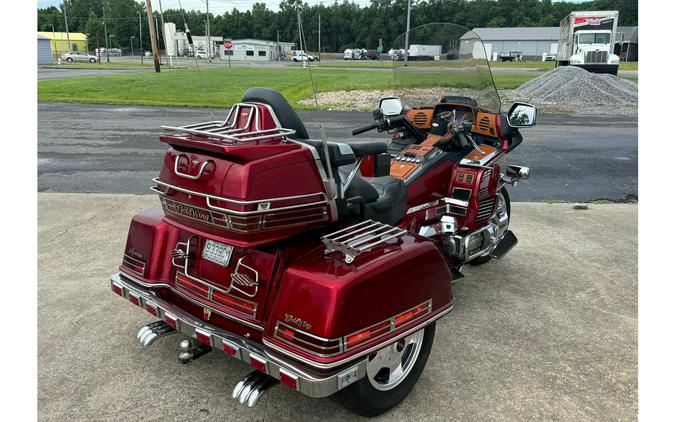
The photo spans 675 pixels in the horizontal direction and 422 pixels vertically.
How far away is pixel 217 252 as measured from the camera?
2.80m

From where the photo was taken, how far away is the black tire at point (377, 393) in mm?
2629

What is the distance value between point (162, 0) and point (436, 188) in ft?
8.38

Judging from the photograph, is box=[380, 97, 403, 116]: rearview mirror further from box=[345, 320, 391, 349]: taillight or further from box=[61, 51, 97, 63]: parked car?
box=[61, 51, 97, 63]: parked car

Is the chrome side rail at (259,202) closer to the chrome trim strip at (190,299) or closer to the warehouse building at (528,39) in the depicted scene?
the chrome trim strip at (190,299)

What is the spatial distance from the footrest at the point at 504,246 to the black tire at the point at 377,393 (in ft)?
6.16

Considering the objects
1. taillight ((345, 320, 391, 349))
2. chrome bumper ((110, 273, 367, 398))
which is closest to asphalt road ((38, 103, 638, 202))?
chrome bumper ((110, 273, 367, 398))

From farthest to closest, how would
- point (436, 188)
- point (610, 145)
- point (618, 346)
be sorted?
1. point (610, 145)
2. point (436, 188)
3. point (618, 346)

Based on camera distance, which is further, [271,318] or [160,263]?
[160,263]

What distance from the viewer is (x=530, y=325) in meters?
3.86

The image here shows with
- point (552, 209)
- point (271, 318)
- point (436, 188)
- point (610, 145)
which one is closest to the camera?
point (271, 318)

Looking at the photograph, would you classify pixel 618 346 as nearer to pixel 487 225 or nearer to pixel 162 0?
pixel 487 225

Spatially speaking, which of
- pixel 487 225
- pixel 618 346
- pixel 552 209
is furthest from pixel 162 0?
pixel 552 209

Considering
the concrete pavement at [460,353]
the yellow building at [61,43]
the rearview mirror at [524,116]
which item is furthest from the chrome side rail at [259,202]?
the yellow building at [61,43]

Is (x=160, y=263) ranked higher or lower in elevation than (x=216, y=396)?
higher
